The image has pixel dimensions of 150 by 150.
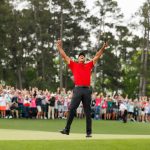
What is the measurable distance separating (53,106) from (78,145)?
23010 mm

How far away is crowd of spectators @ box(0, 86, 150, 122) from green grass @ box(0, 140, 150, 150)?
20.1 m

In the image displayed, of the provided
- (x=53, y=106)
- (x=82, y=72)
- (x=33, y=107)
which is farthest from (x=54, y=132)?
(x=53, y=106)

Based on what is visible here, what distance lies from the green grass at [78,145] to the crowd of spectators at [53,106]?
20.1 m

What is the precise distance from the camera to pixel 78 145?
490 inches

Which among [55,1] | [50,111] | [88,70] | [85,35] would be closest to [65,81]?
[85,35]

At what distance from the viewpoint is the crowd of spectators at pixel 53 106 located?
110 feet

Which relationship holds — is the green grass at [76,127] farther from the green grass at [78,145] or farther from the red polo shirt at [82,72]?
the green grass at [78,145]

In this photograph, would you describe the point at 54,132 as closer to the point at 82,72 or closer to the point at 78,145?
the point at 82,72

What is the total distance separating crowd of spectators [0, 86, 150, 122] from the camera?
33562mm

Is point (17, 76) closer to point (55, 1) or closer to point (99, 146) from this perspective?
point (55, 1)

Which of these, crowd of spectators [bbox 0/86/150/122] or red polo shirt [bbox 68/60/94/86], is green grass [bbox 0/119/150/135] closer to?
crowd of spectators [bbox 0/86/150/122]

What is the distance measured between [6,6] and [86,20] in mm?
12935

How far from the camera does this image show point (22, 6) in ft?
252

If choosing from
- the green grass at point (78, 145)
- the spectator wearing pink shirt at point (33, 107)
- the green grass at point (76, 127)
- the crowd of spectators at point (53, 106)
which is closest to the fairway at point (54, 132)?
the green grass at point (76, 127)
